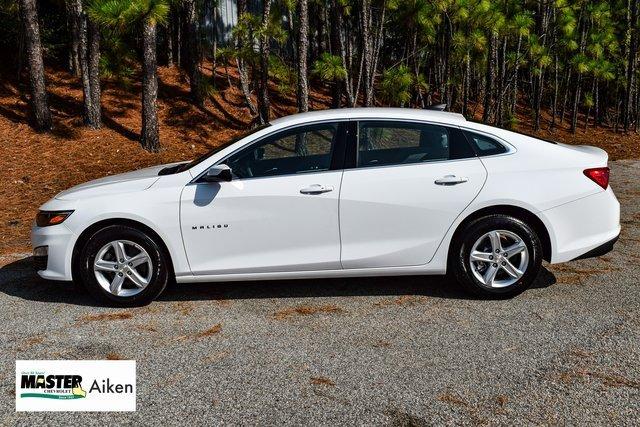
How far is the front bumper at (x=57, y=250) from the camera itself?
192 inches

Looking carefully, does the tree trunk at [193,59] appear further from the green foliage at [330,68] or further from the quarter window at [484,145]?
the quarter window at [484,145]

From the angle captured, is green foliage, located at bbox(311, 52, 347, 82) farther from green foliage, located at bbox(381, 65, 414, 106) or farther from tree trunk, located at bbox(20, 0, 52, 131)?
tree trunk, located at bbox(20, 0, 52, 131)

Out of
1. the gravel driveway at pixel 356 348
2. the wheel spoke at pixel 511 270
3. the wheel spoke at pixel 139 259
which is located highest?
the wheel spoke at pixel 139 259

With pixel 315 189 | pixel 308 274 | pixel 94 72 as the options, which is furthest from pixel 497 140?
pixel 94 72

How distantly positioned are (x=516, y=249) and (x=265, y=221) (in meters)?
1.96

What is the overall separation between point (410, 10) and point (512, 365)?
47.2ft

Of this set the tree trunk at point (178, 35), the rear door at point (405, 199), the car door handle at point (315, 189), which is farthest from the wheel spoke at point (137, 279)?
the tree trunk at point (178, 35)

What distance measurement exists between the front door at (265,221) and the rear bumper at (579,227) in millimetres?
1699

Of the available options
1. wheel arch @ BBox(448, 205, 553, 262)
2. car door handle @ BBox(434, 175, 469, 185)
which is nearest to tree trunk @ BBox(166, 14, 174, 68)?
car door handle @ BBox(434, 175, 469, 185)

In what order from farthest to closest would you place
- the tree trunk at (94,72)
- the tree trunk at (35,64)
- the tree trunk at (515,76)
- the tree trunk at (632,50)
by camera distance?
1. the tree trunk at (632,50)
2. the tree trunk at (515,76)
3. the tree trunk at (94,72)
4. the tree trunk at (35,64)

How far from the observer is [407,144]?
494cm

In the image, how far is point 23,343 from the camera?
4.27 metres

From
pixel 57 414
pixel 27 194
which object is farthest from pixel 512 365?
pixel 27 194

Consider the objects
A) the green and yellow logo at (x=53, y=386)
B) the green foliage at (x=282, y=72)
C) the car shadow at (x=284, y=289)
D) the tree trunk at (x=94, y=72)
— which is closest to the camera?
the green and yellow logo at (x=53, y=386)
